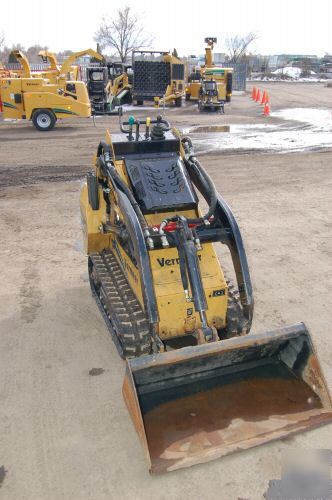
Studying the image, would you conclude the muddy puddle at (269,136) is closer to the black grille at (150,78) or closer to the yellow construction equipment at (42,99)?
the yellow construction equipment at (42,99)

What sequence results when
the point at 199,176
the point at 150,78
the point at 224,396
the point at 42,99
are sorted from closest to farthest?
1. the point at 224,396
2. the point at 199,176
3. the point at 42,99
4. the point at 150,78

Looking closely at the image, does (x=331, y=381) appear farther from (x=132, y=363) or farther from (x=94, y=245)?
(x=94, y=245)

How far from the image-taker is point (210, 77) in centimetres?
2486

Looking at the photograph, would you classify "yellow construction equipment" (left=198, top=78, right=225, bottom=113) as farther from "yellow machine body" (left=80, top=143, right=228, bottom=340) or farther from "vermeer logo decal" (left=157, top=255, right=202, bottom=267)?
"vermeer logo decal" (left=157, top=255, right=202, bottom=267)

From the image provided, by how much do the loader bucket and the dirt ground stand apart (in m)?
0.19

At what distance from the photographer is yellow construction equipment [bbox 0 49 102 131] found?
16125 mm

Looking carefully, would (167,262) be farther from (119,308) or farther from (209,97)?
(209,97)

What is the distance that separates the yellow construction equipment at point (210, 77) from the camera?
24906mm

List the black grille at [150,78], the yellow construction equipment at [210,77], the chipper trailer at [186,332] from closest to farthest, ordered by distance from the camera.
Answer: the chipper trailer at [186,332], the black grille at [150,78], the yellow construction equipment at [210,77]

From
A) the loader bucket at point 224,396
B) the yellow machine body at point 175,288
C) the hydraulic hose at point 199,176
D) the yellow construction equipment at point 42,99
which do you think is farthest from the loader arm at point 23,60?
the loader bucket at point 224,396

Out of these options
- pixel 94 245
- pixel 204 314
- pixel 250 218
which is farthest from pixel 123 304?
pixel 250 218

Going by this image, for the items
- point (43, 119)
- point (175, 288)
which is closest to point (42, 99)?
point (43, 119)

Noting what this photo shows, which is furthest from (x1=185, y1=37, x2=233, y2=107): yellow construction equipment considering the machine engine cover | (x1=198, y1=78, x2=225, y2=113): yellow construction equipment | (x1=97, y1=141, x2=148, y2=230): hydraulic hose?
the machine engine cover

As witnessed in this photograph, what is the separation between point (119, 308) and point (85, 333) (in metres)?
0.92
